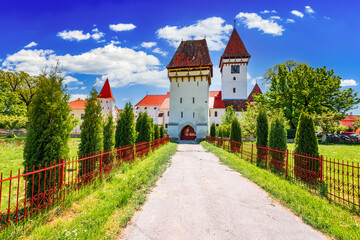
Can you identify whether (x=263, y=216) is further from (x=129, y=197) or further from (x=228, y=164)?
(x=228, y=164)

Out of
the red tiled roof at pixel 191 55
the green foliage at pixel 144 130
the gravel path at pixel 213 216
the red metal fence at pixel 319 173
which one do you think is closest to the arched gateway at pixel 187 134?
the red tiled roof at pixel 191 55

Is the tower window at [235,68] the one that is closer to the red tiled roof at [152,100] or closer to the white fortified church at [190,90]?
the white fortified church at [190,90]

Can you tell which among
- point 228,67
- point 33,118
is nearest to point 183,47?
point 228,67

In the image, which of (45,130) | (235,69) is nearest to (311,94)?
(235,69)

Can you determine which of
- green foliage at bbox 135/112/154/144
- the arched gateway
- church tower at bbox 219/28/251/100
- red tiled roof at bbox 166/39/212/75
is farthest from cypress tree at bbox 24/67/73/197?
church tower at bbox 219/28/251/100

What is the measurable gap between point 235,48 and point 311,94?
1024 inches

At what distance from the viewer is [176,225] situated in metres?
3.31

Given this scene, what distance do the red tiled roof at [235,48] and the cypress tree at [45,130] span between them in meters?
45.4

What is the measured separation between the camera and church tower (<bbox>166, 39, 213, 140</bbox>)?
29828mm

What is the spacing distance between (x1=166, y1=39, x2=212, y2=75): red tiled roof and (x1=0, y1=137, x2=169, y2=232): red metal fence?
2434 cm

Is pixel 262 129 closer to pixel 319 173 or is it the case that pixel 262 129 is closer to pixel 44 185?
pixel 319 173

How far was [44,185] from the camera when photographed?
3416 millimetres

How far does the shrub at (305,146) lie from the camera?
6137 mm

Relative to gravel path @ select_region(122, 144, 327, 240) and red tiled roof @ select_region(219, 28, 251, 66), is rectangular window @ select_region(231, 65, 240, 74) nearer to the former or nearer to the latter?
red tiled roof @ select_region(219, 28, 251, 66)
